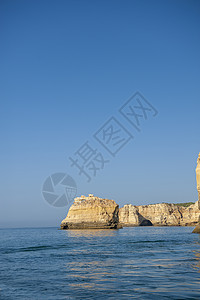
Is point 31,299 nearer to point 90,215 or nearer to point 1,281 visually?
point 1,281

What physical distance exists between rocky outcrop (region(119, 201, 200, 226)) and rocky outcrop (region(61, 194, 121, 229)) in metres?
65.6

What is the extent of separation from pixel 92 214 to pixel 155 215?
288 feet

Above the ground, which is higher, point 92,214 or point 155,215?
point 92,214

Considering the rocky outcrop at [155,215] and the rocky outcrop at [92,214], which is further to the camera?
the rocky outcrop at [155,215]

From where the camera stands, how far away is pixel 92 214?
352 ft

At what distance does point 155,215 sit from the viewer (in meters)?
184

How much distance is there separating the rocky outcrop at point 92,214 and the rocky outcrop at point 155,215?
65.6m

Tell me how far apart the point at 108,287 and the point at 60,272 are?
18.5 feet

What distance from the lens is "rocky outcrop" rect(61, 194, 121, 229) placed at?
106m

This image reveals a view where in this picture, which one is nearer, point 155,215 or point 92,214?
point 92,214

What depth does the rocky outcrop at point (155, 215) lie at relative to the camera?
6822 inches

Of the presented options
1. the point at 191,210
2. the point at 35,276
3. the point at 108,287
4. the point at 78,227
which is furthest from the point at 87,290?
the point at 191,210

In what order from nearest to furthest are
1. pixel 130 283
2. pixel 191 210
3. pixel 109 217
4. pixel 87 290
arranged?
1. pixel 87 290
2. pixel 130 283
3. pixel 109 217
4. pixel 191 210

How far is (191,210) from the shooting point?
545ft
